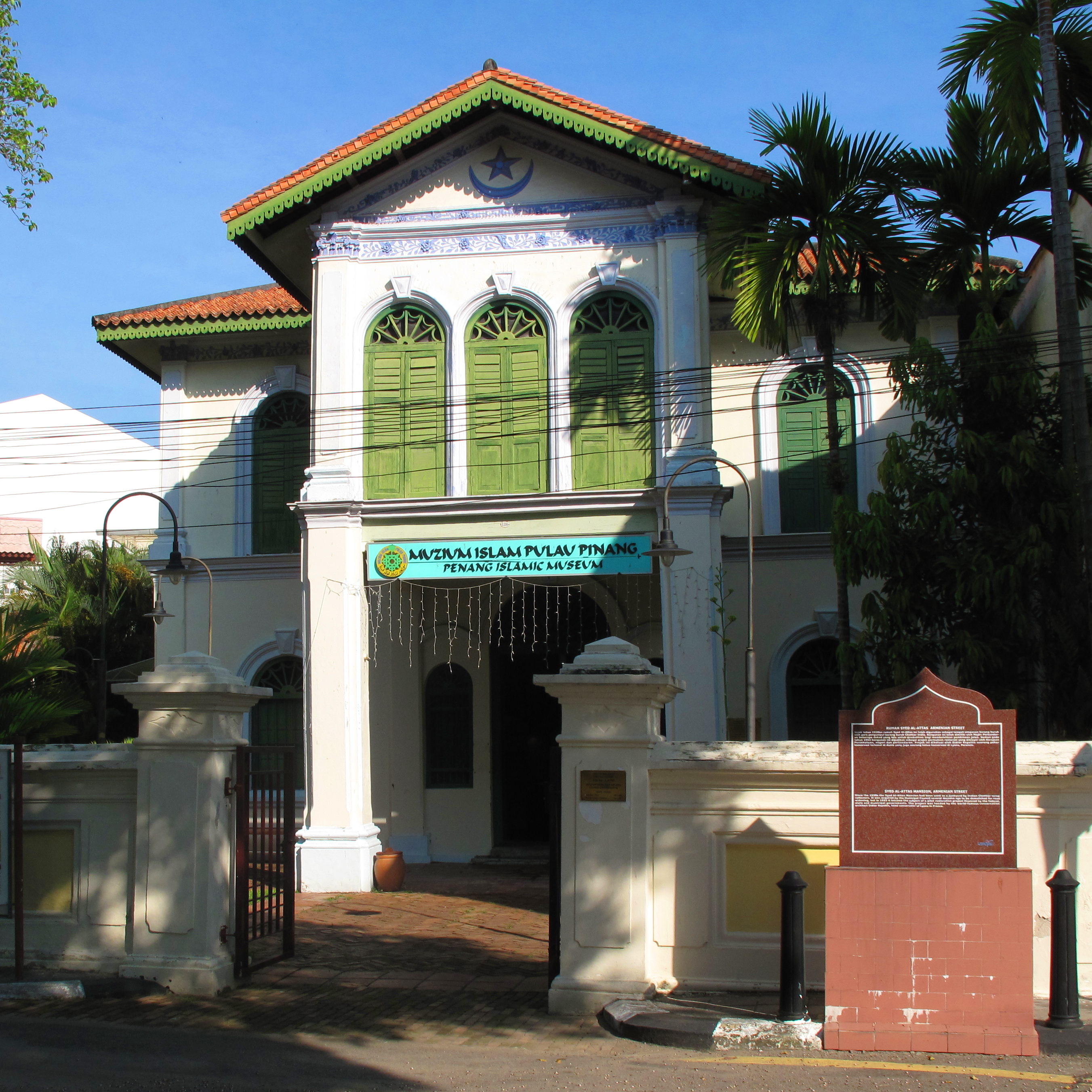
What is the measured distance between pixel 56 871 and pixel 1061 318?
30.9 feet

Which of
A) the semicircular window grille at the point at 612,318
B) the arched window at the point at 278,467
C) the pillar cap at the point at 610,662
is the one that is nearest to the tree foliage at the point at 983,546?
the semicircular window grille at the point at 612,318

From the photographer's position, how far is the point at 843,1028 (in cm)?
643

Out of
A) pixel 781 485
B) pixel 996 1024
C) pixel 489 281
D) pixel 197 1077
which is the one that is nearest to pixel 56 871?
pixel 197 1077

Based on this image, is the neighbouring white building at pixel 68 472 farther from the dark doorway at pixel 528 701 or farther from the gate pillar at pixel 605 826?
the gate pillar at pixel 605 826

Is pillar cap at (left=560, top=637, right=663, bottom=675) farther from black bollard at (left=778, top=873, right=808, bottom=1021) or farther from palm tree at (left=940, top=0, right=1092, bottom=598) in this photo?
palm tree at (left=940, top=0, right=1092, bottom=598)

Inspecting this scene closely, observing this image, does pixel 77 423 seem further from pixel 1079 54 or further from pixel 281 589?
pixel 1079 54

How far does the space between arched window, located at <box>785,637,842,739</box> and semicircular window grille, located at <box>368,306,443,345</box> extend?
6.44 m

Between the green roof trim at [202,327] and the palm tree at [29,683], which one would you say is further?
the green roof trim at [202,327]

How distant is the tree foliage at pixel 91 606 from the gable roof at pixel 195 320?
5.44 meters

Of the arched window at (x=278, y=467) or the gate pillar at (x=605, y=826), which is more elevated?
the arched window at (x=278, y=467)

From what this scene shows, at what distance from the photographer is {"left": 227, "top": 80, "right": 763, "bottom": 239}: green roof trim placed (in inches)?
539

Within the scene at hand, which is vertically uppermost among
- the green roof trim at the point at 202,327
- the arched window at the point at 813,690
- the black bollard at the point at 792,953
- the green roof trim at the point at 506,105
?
the green roof trim at the point at 506,105

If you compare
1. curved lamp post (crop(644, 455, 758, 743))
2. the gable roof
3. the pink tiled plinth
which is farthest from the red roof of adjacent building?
the pink tiled plinth

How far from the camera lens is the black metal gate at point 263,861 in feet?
27.7
